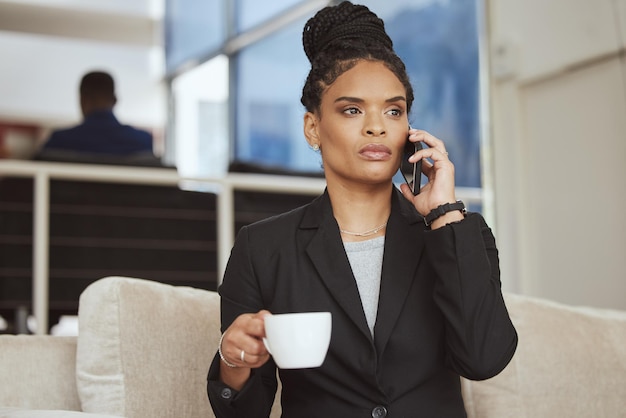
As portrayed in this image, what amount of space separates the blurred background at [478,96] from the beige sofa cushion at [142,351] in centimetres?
56

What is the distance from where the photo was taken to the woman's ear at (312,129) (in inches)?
60.4

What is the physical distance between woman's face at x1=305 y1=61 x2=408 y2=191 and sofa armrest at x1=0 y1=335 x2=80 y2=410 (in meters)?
0.59

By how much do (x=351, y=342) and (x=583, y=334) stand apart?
0.77 metres

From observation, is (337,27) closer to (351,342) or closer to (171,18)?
(351,342)

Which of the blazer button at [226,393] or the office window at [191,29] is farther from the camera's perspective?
the office window at [191,29]

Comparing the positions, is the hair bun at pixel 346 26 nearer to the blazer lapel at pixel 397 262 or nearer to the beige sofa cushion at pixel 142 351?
the blazer lapel at pixel 397 262

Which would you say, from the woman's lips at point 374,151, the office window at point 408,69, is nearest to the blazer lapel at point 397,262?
the woman's lips at point 374,151

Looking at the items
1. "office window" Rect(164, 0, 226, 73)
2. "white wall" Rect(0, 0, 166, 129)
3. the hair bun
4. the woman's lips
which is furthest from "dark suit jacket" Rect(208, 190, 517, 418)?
"white wall" Rect(0, 0, 166, 129)

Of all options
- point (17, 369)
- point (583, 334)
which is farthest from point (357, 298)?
point (583, 334)

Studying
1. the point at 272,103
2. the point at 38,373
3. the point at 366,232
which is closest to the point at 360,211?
the point at 366,232

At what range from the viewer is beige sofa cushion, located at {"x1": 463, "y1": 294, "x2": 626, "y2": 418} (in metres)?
1.81

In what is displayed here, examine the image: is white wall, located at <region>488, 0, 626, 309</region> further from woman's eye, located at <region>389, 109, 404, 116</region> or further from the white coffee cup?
the white coffee cup

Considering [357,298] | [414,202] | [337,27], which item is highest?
[337,27]

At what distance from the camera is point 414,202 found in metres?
1.47
